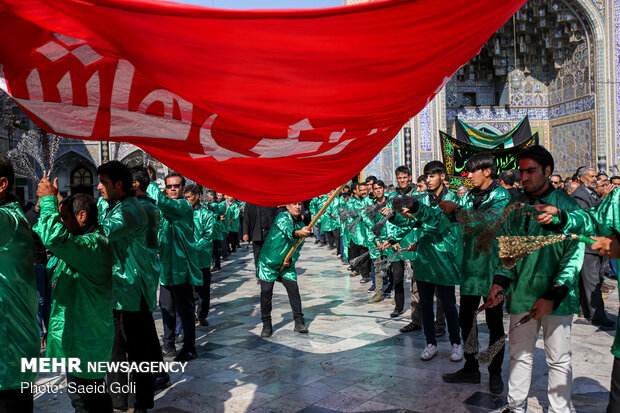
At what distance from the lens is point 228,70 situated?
246cm

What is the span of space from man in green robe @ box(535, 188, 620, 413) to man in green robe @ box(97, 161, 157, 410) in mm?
2775

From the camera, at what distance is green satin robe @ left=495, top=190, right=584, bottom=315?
10.7 feet

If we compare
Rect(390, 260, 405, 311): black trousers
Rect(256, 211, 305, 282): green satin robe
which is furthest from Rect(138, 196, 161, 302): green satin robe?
Rect(390, 260, 405, 311): black trousers

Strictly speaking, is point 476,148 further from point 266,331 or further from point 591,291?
point 266,331

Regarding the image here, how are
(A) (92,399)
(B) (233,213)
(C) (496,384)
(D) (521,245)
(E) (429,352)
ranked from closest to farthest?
(D) (521,245), (A) (92,399), (C) (496,384), (E) (429,352), (B) (233,213)

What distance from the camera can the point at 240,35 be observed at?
7.76 feet

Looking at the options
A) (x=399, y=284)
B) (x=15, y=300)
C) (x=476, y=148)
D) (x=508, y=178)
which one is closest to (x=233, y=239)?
(x=476, y=148)

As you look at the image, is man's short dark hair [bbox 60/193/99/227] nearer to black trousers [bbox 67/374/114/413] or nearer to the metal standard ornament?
black trousers [bbox 67/374/114/413]

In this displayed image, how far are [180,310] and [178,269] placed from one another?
1.46ft

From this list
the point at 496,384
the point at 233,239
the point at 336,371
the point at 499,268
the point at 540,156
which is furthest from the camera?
the point at 233,239

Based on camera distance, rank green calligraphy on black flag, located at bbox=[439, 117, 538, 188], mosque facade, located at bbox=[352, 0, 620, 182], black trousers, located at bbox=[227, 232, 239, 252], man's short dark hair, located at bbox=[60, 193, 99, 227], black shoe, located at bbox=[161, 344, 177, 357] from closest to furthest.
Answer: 1. man's short dark hair, located at bbox=[60, 193, 99, 227]
2. black shoe, located at bbox=[161, 344, 177, 357]
3. green calligraphy on black flag, located at bbox=[439, 117, 538, 188]
4. black trousers, located at bbox=[227, 232, 239, 252]
5. mosque facade, located at bbox=[352, 0, 620, 182]

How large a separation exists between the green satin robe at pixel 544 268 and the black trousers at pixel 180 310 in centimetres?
340

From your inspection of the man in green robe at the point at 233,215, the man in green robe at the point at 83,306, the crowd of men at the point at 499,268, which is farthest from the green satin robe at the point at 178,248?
the man in green robe at the point at 233,215

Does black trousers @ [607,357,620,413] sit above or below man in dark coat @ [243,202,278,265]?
below
